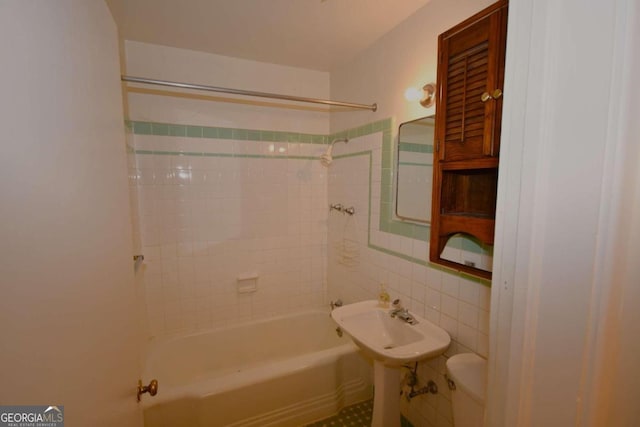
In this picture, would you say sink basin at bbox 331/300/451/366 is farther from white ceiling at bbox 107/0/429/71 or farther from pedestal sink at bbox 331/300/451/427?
white ceiling at bbox 107/0/429/71

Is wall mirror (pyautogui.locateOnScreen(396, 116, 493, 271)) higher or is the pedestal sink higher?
wall mirror (pyautogui.locateOnScreen(396, 116, 493, 271))

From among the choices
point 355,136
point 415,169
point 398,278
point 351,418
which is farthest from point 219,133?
point 351,418

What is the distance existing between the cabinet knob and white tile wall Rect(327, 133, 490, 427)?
2.76ft

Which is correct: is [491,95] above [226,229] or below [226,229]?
above

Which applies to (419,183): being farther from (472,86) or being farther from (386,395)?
(386,395)

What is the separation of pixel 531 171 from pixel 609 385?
0.33 metres

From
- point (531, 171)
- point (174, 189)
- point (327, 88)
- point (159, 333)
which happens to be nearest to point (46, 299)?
point (531, 171)

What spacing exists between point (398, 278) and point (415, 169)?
71 centimetres

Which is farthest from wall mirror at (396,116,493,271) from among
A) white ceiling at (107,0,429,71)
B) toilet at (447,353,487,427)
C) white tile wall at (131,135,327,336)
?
white tile wall at (131,135,327,336)

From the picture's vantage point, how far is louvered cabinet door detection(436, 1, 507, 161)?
38.5 inches

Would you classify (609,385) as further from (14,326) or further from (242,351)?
(242,351)

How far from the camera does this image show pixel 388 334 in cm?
167

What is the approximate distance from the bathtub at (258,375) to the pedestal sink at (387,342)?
0.41 metres

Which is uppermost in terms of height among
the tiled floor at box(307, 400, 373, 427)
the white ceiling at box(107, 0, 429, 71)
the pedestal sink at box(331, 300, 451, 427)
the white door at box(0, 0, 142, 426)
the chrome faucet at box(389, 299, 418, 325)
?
the white ceiling at box(107, 0, 429, 71)
